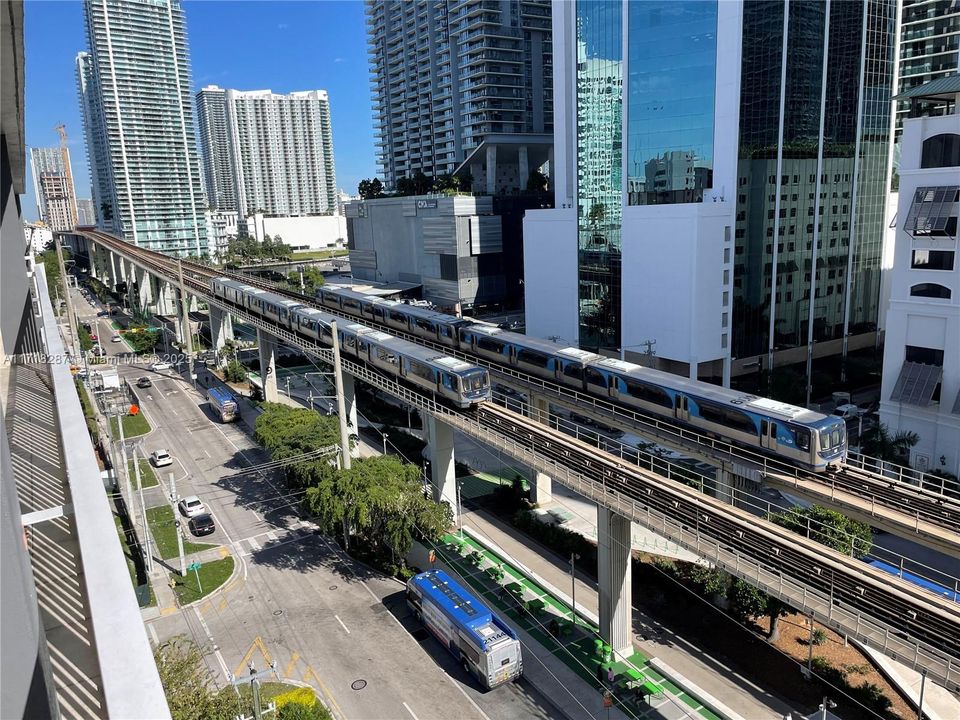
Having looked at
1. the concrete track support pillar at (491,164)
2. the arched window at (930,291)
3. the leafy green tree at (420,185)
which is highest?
the concrete track support pillar at (491,164)

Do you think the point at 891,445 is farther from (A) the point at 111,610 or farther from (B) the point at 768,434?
(A) the point at 111,610

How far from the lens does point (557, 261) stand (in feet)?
235

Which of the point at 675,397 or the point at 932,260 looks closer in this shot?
the point at 675,397

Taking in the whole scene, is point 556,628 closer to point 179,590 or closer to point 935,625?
point 935,625

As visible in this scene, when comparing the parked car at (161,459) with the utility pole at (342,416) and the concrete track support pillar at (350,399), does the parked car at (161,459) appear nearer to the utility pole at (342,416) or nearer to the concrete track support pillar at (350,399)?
the concrete track support pillar at (350,399)

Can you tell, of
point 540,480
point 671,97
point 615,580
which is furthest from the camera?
point 671,97

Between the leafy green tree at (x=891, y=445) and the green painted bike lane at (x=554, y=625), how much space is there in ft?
77.6

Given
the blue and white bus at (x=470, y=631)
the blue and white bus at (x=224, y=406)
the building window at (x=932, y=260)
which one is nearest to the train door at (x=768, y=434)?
the blue and white bus at (x=470, y=631)

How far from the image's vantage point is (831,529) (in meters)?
25.6

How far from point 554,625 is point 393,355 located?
18.9m

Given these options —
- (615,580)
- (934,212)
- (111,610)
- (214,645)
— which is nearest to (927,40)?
(934,212)

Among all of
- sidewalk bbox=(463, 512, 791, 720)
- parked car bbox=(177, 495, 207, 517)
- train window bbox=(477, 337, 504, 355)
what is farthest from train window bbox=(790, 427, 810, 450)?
parked car bbox=(177, 495, 207, 517)

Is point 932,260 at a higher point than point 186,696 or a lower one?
higher

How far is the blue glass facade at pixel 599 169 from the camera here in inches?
2502
